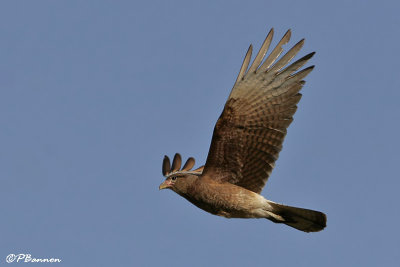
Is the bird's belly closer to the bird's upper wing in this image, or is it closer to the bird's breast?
the bird's breast

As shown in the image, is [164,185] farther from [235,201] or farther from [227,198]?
[235,201]

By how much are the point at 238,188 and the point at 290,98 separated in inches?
67.2

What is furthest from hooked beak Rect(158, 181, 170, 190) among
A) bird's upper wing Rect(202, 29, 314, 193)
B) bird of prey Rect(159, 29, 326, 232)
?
bird's upper wing Rect(202, 29, 314, 193)

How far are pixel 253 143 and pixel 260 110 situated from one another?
547 millimetres

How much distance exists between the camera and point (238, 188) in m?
11.8

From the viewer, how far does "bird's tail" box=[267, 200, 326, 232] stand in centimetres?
1162

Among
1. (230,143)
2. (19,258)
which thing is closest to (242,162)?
(230,143)

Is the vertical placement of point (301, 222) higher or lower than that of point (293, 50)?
lower

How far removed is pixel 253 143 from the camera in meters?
11.6

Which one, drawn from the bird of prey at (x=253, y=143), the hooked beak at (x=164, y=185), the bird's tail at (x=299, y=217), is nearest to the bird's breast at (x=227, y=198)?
the bird of prey at (x=253, y=143)

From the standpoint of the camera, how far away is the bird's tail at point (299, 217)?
1162 centimetres

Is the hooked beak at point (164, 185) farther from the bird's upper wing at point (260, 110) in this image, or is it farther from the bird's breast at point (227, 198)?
the bird's upper wing at point (260, 110)

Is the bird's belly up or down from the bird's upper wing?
down

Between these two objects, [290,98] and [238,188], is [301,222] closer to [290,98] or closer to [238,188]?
[238,188]
